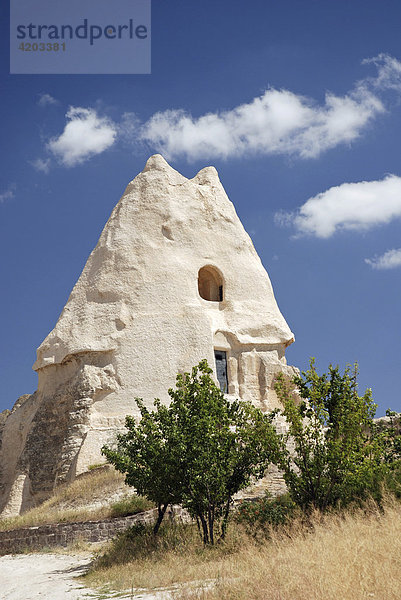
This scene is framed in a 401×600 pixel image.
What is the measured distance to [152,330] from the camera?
23156 millimetres

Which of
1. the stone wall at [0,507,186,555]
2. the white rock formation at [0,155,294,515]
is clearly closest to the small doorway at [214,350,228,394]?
the white rock formation at [0,155,294,515]

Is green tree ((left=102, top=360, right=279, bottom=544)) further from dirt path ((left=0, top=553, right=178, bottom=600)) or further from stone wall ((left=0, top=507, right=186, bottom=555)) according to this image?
dirt path ((left=0, top=553, right=178, bottom=600))

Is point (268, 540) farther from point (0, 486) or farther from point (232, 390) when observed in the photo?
point (0, 486)

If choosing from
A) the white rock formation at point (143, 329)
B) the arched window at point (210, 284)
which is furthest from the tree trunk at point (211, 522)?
the arched window at point (210, 284)

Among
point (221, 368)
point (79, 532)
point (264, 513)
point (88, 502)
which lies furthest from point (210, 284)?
point (264, 513)

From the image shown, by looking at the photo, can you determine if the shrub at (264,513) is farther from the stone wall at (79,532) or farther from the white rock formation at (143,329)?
the white rock formation at (143,329)

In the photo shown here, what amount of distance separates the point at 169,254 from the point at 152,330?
355cm

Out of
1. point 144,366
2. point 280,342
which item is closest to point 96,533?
point 144,366

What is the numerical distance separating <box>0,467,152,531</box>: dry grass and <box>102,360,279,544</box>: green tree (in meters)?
2.99

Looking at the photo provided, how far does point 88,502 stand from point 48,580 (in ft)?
19.9

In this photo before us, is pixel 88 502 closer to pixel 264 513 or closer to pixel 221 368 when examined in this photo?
pixel 264 513

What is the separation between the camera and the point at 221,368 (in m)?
24.0

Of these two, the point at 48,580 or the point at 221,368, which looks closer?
the point at 48,580

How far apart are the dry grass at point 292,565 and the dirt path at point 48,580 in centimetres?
45
